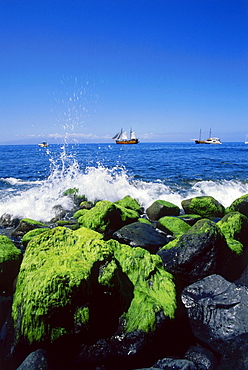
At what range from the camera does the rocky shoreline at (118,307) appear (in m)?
2.73

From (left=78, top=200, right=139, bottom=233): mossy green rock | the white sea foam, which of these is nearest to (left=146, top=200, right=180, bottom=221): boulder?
(left=78, top=200, right=139, bottom=233): mossy green rock

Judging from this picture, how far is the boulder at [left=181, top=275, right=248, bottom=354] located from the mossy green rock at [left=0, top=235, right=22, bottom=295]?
2903 mm

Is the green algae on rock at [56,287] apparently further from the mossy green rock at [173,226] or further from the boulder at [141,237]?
the mossy green rock at [173,226]

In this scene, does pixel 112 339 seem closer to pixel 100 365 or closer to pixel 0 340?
pixel 100 365

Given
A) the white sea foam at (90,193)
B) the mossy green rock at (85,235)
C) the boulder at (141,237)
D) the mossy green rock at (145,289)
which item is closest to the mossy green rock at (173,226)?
the boulder at (141,237)

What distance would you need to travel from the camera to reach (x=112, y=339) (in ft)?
9.43

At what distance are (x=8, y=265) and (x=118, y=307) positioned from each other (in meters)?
2.19

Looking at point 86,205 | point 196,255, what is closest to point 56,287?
point 196,255

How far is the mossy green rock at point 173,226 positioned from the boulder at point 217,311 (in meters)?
2.56

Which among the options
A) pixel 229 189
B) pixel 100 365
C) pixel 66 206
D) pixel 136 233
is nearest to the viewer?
pixel 100 365

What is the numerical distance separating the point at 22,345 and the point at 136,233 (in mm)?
3458

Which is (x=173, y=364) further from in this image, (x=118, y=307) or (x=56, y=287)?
(x=56, y=287)

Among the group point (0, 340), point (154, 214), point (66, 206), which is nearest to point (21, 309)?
point (0, 340)

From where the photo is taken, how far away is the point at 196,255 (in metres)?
4.13
